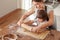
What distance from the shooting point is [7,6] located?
331cm

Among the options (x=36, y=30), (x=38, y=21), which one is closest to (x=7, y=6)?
(x=38, y=21)

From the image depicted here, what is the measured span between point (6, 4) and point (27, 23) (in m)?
1.87

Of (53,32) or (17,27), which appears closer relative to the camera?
(53,32)

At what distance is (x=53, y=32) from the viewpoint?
54.1 inches

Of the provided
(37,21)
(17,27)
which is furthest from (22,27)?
(37,21)

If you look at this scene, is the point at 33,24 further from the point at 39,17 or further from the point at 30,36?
the point at 30,36

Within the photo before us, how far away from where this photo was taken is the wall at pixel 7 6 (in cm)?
314

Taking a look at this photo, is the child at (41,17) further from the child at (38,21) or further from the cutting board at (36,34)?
the cutting board at (36,34)

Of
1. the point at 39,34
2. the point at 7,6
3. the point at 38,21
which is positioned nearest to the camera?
the point at 39,34

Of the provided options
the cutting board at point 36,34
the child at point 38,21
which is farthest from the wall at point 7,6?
the cutting board at point 36,34

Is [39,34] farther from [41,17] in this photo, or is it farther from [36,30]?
[41,17]

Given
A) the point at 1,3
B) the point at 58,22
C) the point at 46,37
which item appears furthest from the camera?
the point at 1,3

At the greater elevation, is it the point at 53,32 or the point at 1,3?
the point at 1,3

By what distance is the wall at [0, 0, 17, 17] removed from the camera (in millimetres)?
3139
